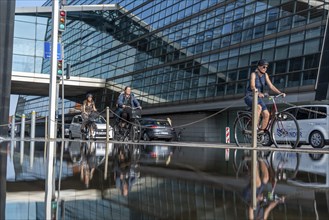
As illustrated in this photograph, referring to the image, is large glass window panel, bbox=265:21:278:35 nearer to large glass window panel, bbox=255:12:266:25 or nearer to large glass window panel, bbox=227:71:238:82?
large glass window panel, bbox=255:12:266:25

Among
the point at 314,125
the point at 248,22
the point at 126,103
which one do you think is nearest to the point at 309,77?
the point at 248,22

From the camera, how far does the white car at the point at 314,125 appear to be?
1733 cm

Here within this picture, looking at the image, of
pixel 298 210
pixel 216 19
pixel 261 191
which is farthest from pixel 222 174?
pixel 216 19

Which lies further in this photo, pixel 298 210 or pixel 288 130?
pixel 288 130

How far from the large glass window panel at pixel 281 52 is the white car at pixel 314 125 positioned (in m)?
12.3

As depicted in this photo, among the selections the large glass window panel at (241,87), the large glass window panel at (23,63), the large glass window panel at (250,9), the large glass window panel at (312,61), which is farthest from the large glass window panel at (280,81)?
the large glass window panel at (23,63)

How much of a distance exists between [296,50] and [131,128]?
19.5m

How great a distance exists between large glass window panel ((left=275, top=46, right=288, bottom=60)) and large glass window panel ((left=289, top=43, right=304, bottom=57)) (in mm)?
473

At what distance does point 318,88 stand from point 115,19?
33073 mm

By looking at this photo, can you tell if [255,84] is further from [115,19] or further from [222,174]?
[115,19]

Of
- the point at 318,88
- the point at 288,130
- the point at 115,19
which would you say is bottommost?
the point at 288,130

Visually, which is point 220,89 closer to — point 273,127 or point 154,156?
point 273,127

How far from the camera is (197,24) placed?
131 feet

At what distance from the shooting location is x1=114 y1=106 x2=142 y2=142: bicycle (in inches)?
527
